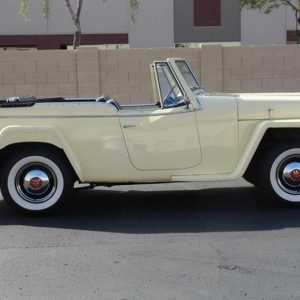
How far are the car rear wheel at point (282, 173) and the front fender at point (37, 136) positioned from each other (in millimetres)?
2089

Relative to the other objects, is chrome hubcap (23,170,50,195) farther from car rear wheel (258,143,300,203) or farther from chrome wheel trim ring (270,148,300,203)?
chrome wheel trim ring (270,148,300,203)

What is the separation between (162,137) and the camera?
6.36 m

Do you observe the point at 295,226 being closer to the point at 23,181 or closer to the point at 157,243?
the point at 157,243

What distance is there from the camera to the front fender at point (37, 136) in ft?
20.7

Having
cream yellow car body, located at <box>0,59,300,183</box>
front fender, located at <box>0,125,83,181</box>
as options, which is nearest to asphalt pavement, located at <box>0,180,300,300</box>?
cream yellow car body, located at <box>0,59,300,183</box>

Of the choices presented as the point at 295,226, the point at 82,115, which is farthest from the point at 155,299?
the point at 82,115

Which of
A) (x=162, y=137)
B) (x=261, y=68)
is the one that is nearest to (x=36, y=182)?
(x=162, y=137)

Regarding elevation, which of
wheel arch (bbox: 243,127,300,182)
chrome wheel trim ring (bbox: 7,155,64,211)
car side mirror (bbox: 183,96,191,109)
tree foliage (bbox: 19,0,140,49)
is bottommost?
chrome wheel trim ring (bbox: 7,155,64,211)

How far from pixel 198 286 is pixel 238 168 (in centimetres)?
228

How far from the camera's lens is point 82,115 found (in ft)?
20.9

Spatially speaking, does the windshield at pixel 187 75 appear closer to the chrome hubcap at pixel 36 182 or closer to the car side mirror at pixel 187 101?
the car side mirror at pixel 187 101

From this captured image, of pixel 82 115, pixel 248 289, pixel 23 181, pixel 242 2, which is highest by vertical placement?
pixel 242 2

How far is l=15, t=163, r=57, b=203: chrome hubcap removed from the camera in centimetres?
646

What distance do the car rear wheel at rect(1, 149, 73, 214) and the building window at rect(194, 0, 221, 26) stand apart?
22.4 m
